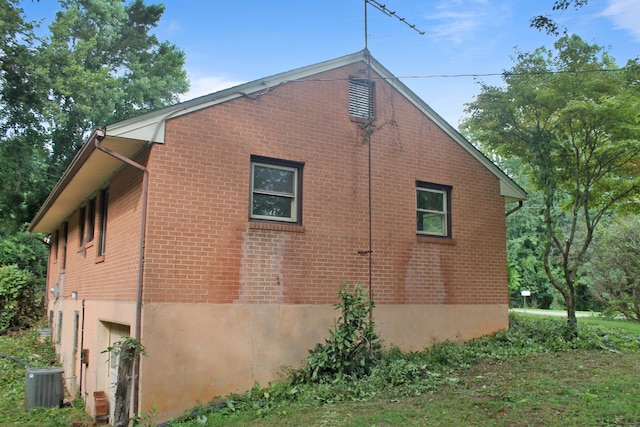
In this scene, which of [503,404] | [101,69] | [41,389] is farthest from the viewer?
[101,69]

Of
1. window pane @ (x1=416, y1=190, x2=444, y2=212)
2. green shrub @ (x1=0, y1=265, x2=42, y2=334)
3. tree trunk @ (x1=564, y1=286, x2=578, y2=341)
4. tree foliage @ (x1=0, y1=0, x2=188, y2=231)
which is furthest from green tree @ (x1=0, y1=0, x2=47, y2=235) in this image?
tree trunk @ (x1=564, y1=286, x2=578, y2=341)

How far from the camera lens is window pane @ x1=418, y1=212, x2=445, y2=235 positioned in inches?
417

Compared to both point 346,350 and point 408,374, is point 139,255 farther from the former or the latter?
point 408,374

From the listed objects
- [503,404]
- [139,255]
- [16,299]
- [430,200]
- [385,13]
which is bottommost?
[503,404]

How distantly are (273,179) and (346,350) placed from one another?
321 cm

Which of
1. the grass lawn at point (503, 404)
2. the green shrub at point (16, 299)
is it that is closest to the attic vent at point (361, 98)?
the grass lawn at point (503, 404)

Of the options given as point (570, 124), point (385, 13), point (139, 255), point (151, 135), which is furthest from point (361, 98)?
point (139, 255)

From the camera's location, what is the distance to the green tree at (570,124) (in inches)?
420

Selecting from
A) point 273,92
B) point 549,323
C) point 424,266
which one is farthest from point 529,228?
point 273,92

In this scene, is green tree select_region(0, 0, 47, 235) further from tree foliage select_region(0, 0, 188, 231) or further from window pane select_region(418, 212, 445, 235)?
window pane select_region(418, 212, 445, 235)

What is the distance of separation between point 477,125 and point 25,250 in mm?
29798

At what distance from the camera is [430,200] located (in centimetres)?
1082

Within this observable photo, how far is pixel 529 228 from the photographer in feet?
140

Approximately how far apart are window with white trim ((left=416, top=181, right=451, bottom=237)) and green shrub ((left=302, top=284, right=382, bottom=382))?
2843 millimetres
